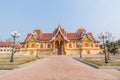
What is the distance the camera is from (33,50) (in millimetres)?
59531

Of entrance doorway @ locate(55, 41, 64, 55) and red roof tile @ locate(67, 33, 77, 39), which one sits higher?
red roof tile @ locate(67, 33, 77, 39)

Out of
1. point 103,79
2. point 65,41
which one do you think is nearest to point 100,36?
point 103,79

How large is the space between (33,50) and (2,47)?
111 ft

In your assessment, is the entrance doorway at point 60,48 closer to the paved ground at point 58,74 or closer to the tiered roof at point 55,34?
the tiered roof at point 55,34

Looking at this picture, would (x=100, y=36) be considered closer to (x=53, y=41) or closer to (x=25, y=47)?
(x=53, y=41)

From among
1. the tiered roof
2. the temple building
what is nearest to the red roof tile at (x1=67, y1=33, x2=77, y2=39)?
the tiered roof

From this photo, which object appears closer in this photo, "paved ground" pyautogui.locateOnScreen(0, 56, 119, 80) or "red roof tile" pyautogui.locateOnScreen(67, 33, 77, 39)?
"paved ground" pyautogui.locateOnScreen(0, 56, 119, 80)

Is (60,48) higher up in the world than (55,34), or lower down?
lower down

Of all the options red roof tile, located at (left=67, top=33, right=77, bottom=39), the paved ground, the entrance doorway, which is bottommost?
the paved ground

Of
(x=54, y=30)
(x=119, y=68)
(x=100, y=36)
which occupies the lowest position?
(x=119, y=68)

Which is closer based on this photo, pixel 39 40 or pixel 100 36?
pixel 100 36

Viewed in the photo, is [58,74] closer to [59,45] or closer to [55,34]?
[59,45]

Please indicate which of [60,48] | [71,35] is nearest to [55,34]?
[60,48]

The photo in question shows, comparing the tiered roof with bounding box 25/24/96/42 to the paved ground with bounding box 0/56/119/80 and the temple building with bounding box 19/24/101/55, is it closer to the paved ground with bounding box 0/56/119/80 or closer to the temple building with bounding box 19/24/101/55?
the temple building with bounding box 19/24/101/55
